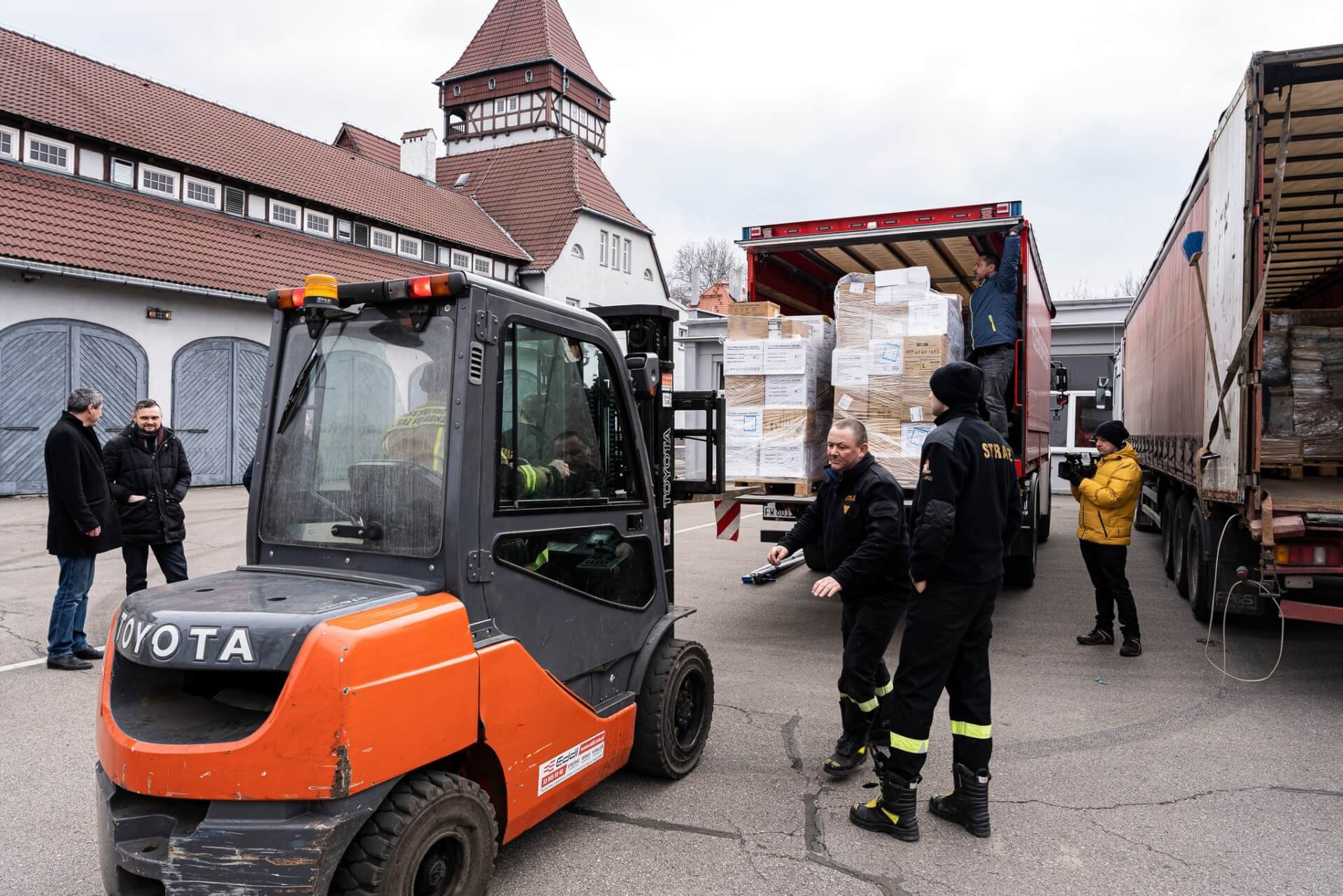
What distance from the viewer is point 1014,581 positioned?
9.65m

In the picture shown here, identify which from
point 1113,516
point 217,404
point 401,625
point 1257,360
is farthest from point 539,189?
point 401,625

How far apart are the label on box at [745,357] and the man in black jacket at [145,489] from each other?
393 cm

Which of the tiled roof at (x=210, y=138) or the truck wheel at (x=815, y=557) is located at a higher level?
the tiled roof at (x=210, y=138)

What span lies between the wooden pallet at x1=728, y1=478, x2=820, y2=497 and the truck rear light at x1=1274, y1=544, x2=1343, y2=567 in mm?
2906

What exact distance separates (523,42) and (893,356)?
37831 mm

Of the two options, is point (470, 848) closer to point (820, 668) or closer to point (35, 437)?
point (820, 668)

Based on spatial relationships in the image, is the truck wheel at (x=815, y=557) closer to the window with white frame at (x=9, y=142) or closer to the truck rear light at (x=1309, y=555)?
the truck rear light at (x=1309, y=555)

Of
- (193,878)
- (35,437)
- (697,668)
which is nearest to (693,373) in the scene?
(35,437)

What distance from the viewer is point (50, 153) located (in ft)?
57.2

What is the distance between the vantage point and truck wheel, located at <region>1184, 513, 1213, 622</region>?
746 cm

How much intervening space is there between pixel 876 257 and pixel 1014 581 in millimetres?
3706

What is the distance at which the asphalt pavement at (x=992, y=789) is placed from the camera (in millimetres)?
3439

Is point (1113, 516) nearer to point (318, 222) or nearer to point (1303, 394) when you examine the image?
point (1303, 394)

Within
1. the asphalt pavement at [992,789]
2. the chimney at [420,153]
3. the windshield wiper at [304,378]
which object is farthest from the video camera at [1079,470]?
the chimney at [420,153]
